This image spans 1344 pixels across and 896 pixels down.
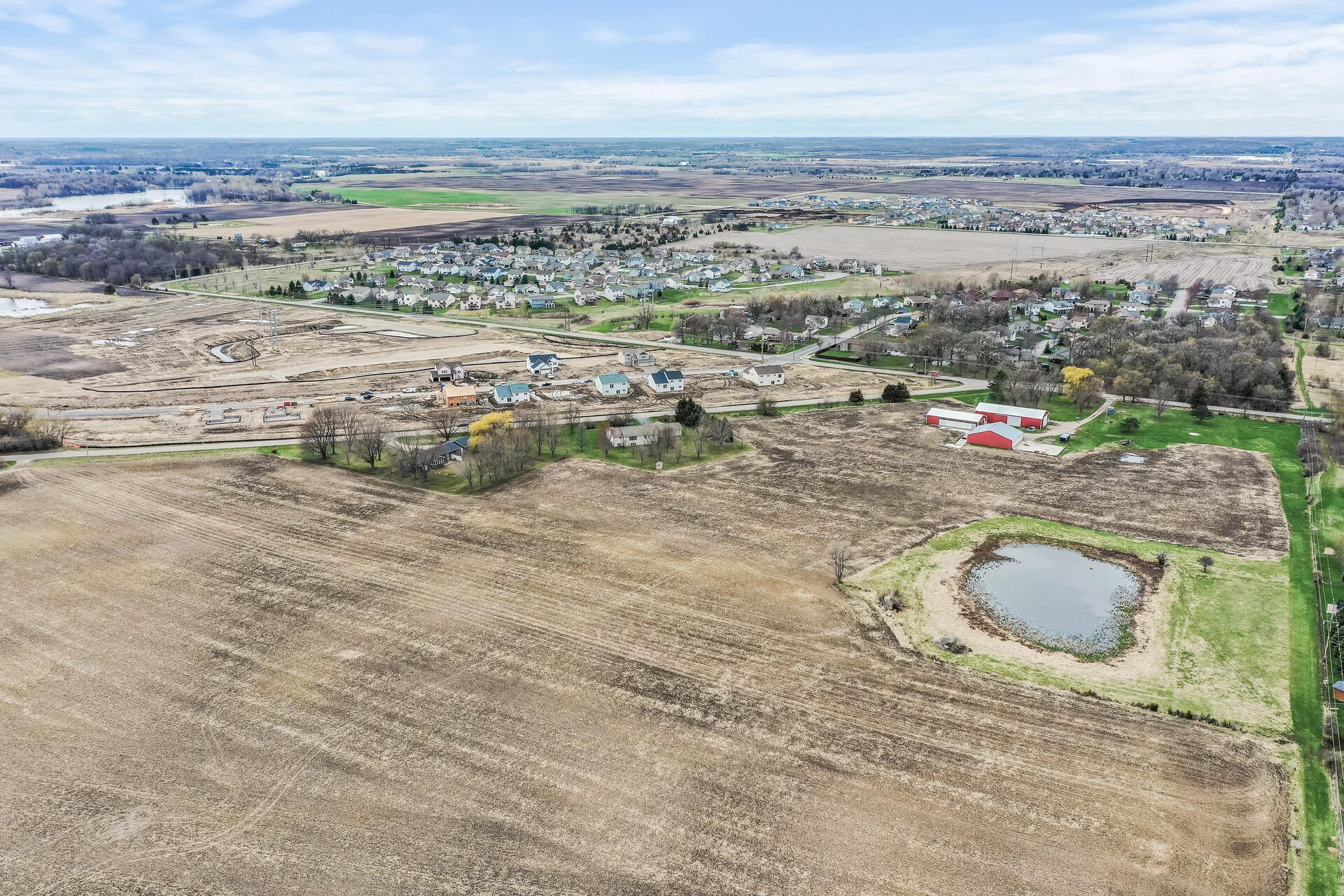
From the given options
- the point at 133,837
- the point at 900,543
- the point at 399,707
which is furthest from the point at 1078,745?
the point at 133,837

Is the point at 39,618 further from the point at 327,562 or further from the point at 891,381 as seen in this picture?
the point at 891,381

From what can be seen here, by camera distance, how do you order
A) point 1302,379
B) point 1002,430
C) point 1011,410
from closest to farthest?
point 1002,430 < point 1011,410 < point 1302,379

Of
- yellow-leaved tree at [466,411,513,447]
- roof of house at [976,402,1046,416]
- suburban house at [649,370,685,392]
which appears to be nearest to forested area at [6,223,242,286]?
suburban house at [649,370,685,392]

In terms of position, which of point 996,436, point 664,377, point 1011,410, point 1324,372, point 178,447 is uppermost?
point 664,377

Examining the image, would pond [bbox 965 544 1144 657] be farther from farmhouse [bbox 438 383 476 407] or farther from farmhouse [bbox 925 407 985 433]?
farmhouse [bbox 438 383 476 407]

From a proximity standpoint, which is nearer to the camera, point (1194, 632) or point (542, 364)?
point (1194, 632)

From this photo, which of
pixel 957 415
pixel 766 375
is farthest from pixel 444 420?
pixel 957 415

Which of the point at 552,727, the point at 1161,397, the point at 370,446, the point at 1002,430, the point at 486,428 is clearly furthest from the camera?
the point at 1161,397

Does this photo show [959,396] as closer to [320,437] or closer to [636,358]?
[636,358]
